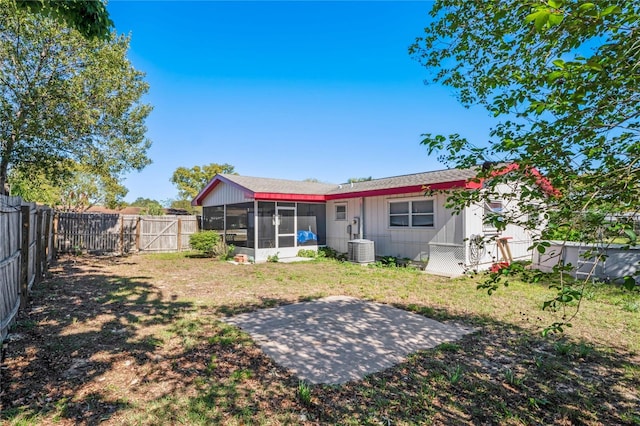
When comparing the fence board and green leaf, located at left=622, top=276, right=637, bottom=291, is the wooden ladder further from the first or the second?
the fence board

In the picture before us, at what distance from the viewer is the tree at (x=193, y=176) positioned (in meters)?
40.0

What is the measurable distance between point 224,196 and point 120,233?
5276mm

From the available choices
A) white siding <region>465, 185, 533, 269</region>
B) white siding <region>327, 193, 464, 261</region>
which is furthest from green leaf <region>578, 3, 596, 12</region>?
white siding <region>327, 193, 464, 261</region>

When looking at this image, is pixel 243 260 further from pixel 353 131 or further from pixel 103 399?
pixel 353 131

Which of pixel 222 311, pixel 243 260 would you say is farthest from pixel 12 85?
pixel 222 311

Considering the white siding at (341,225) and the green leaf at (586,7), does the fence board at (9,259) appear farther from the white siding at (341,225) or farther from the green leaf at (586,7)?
the white siding at (341,225)

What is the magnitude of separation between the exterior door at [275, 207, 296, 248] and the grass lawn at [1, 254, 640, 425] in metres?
6.37

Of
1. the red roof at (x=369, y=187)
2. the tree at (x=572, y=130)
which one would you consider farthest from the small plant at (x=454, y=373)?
the red roof at (x=369, y=187)

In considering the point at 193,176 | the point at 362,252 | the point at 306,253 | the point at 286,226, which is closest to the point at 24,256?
the point at 286,226

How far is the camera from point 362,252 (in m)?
11.3

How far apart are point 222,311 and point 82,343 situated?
6.96 ft

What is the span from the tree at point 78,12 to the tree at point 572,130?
14.8 ft

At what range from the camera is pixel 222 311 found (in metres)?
5.79

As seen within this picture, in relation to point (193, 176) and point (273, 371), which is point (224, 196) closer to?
point (273, 371)
